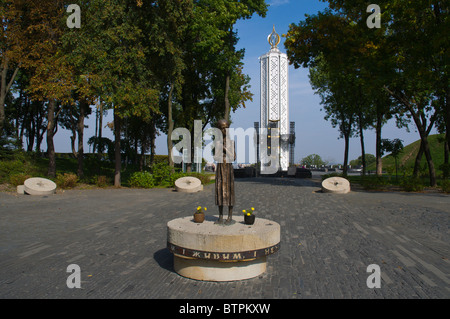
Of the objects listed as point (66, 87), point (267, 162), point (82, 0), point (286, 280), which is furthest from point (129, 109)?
point (267, 162)

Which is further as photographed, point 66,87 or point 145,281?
point 66,87

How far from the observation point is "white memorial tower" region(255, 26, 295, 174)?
36.9 metres

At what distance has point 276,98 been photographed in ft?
122

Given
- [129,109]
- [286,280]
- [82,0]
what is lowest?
[286,280]

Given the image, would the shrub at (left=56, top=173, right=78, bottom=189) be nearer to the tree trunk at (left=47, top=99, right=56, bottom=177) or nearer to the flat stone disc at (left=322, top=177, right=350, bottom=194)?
the tree trunk at (left=47, top=99, right=56, bottom=177)

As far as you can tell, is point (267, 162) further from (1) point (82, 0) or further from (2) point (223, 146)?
(2) point (223, 146)

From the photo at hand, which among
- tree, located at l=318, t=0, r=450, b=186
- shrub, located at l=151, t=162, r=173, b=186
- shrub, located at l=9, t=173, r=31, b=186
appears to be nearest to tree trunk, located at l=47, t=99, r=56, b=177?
shrub, located at l=9, t=173, r=31, b=186

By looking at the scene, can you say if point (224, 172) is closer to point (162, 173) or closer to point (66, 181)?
point (66, 181)

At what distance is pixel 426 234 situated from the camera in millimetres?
8141

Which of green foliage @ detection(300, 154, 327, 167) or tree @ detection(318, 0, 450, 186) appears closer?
tree @ detection(318, 0, 450, 186)

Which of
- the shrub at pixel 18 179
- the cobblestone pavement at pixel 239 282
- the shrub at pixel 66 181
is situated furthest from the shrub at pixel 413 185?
the shrub at pixel 18 179

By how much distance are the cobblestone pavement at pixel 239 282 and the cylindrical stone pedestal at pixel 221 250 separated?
0.56ft

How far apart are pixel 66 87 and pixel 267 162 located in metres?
25.3

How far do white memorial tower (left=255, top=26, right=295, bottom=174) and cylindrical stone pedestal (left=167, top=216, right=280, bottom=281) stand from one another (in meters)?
31.9
